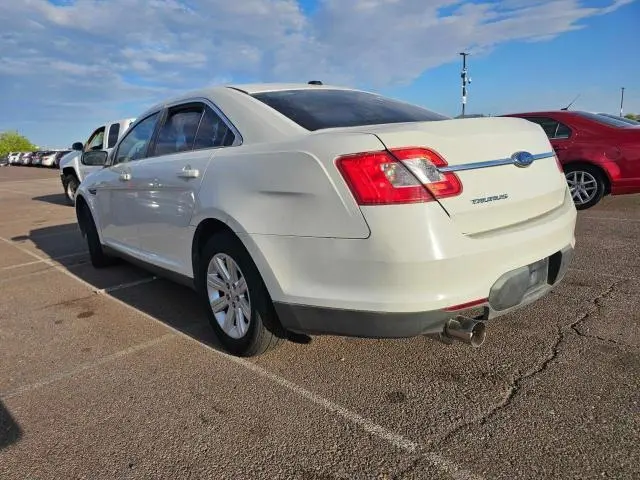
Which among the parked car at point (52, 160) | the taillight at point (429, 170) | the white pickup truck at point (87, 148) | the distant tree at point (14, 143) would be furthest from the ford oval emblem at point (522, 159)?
the distant tree at point (14, 143)

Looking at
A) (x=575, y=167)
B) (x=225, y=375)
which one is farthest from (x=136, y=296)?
(x=575, y=167)

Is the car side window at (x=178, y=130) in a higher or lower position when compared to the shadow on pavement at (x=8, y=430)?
higher

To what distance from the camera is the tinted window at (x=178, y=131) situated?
359cm

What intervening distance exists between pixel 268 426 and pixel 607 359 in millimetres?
1922

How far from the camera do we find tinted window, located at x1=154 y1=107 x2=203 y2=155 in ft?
11.8

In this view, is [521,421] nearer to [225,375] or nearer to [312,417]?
[312,417]

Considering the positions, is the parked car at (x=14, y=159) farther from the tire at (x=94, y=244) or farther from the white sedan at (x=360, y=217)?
the white sedan at (x=360, y=217)

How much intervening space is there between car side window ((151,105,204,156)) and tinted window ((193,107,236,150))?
0.09 m

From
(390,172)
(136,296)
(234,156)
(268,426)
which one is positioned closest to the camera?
(390,172)

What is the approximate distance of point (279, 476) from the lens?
2100 millimetres

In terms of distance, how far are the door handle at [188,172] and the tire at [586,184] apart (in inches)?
244

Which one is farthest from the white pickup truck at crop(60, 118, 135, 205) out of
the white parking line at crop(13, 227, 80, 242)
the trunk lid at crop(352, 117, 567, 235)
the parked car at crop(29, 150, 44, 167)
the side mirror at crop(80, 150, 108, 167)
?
the parked car at crop(29, 150, 44, 167)

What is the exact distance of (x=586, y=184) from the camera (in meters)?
7.61

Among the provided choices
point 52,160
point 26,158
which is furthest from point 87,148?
point 26,158
